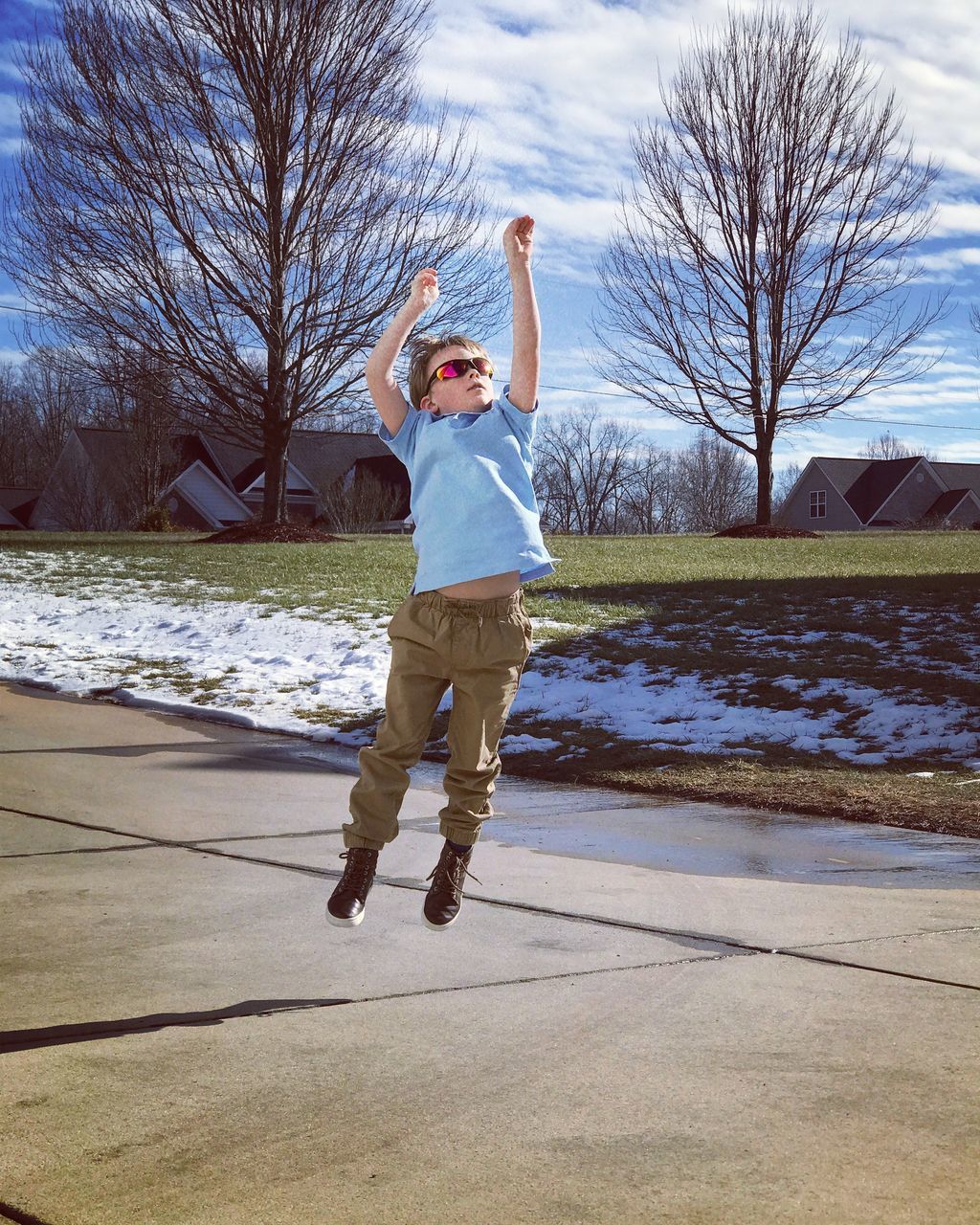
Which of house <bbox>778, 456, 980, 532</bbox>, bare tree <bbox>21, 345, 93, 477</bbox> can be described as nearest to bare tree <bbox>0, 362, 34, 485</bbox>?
bare tree <bbox>21, 345, 93, 477</bbox>

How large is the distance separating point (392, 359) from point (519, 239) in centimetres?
51

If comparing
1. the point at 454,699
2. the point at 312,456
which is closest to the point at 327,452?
the point at 312,456

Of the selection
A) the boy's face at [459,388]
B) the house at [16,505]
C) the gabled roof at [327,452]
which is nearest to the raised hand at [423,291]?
the boy's face at [459,388]

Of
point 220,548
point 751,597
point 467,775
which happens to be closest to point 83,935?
point 467,775

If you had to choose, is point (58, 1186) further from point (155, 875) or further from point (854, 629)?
point (854, 629)

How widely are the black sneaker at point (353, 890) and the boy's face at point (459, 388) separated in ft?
4.30

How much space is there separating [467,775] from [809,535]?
85.5ft

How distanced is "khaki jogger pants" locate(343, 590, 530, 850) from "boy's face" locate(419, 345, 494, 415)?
57cm

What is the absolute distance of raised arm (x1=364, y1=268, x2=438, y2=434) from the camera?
3740 millimetres

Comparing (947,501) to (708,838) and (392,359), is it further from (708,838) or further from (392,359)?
(392,359)

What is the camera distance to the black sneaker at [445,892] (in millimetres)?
3711

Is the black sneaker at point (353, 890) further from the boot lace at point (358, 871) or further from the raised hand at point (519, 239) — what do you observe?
the raised hand at point (519, 239)

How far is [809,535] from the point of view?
28703 millimetres

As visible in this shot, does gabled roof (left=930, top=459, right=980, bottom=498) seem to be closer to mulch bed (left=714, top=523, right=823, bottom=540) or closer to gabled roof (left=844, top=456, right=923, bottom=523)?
gabled roof (left=844, top=456, right=923, bottom=523)
